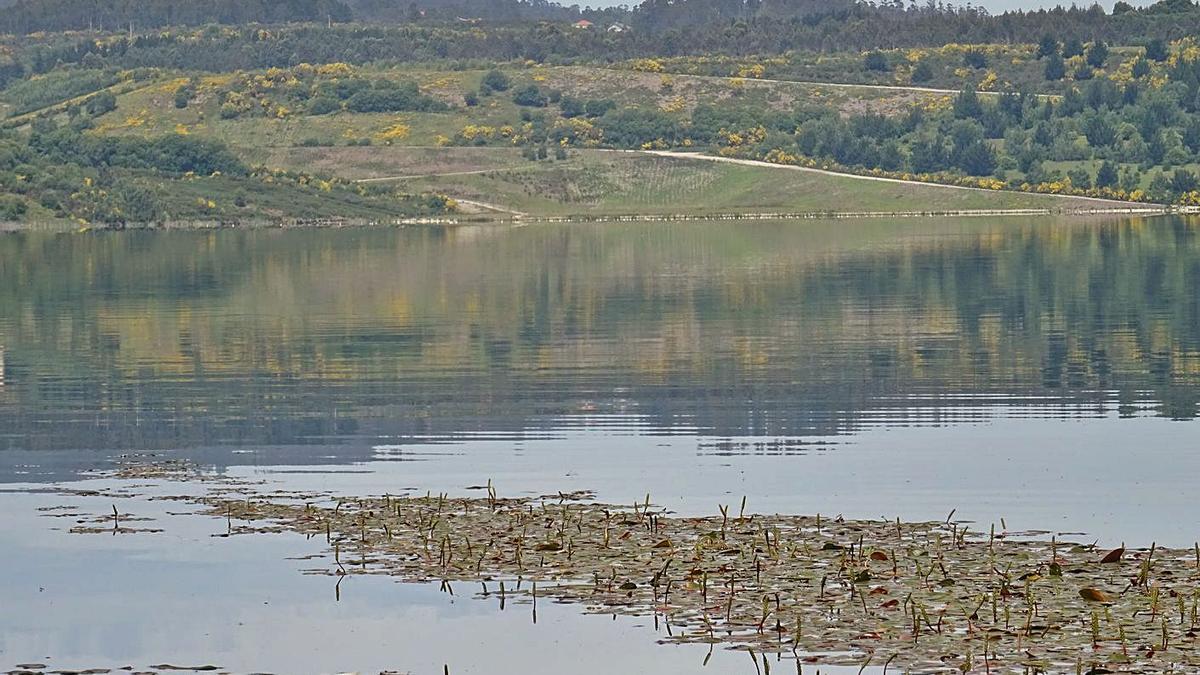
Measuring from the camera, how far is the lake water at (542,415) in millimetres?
21266

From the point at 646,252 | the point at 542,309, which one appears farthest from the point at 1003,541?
the point at 646,252

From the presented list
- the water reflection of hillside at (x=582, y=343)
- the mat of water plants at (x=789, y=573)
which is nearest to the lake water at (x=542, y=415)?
the water reflection of hillside at (x=582, y=343)

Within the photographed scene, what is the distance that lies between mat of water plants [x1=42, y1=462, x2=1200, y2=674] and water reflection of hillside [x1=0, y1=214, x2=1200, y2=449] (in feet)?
26.8

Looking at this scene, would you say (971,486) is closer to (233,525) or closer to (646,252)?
(233,525)

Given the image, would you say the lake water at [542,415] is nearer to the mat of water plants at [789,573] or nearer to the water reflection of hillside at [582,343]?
the water reflection of hillside at [582,343]

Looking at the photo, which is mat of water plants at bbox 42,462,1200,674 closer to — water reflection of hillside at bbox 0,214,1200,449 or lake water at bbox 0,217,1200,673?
lake water at bbox 0,217,1200,673

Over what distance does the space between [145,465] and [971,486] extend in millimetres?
11782

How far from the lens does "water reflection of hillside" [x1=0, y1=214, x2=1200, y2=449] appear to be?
124 feet

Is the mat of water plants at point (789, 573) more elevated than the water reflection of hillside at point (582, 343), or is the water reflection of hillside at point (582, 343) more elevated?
the mat of water plants at point (789, 573)

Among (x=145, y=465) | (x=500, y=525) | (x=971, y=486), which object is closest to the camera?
(x=500, y=525)

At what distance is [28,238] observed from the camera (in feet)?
483

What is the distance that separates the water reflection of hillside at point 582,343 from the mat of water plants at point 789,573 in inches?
322

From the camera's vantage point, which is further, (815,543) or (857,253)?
(857,253)

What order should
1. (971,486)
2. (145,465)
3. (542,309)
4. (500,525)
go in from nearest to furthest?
(500,525) → (971,486) → (145,465) → (542,309)
